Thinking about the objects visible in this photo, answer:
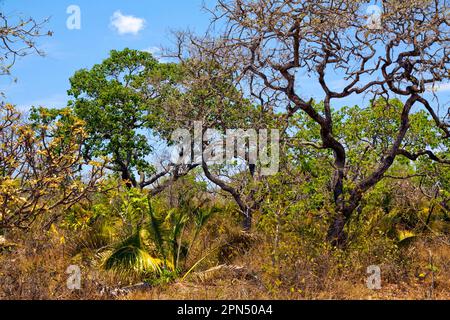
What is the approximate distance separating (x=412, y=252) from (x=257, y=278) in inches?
158

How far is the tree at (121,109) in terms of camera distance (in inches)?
973

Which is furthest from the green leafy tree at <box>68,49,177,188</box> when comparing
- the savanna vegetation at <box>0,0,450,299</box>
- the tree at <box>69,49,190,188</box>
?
the savanna vegetation at <box>0,0,450,299</box>

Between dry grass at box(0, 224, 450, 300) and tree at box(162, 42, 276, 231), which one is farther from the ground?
tree at box(162, 42, 276, 231)

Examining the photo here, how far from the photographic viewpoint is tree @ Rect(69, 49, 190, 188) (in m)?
24.7

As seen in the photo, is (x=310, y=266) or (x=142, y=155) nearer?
(x=310, y=266)

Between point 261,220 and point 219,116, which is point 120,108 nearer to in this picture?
point 219,116

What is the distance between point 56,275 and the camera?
10.0 meters

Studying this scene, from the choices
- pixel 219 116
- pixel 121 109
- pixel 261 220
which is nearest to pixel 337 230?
pixel 261 220

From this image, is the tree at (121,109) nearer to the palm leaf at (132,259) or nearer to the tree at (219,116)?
the tree at (219,116)

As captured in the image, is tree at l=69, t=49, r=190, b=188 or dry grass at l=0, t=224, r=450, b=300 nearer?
dry grass at l=0, t=224, r=450, b=300

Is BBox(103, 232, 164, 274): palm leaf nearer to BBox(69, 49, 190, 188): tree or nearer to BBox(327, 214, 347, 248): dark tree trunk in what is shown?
BBox(327, 214, 347, 248): dark tree trunk

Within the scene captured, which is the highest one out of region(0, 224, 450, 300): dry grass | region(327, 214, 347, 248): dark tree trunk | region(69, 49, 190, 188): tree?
region(69, 49, 190, 188): tree
